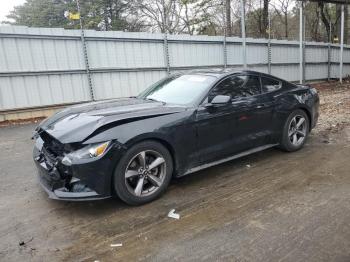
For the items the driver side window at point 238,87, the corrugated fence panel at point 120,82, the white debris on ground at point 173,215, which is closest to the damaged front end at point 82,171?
the white debris on ground at point 173,215

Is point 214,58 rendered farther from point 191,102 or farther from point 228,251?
point 228,251

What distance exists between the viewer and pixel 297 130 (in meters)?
5.27

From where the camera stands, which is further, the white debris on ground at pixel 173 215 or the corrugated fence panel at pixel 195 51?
the corrugated fence panel at pixel 195 51

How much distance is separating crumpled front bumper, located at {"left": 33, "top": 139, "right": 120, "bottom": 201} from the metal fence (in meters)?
6.95

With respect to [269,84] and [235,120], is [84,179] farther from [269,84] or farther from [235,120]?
[269,84]

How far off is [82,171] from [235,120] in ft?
Answer: 7.39

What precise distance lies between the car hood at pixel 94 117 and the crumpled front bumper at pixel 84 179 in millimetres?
296

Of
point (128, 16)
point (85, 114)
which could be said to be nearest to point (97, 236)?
point (85, 114)

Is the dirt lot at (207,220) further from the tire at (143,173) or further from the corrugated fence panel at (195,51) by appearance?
the corrugated fence panel at (195,51)

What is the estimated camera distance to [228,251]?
8.61 ft

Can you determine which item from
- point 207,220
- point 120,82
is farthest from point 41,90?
point 207,220

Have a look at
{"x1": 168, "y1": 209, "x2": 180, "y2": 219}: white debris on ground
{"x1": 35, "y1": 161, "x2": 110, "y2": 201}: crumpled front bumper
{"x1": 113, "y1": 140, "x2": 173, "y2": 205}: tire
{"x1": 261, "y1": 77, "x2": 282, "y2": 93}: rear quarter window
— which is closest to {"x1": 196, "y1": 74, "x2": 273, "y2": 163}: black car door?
{"x1": 261, "y1": 77, "x2": 282, "y2": 93}: rear quarter window

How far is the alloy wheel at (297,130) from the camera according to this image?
Answer: 5184 millimetres

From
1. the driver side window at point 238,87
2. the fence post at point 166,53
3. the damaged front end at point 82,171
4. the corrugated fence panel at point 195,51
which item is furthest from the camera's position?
the corrugated fence panel at point 195,51
